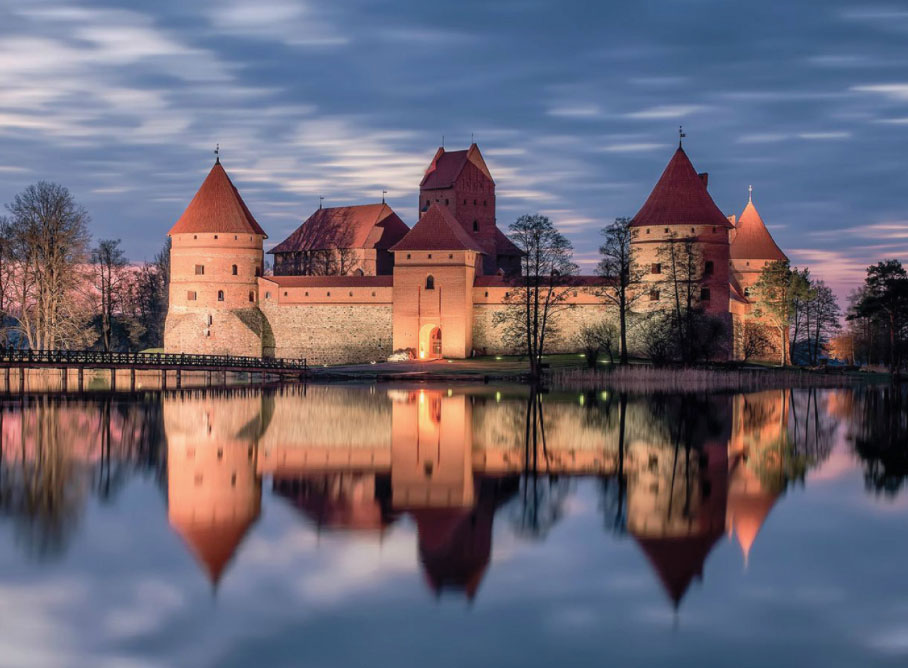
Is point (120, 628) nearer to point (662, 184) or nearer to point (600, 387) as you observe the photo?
point (600, 387)

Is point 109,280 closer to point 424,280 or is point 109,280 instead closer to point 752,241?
point 424,280

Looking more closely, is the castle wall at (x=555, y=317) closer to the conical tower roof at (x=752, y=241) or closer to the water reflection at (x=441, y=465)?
the conical tower roof at (x=752, y=241)

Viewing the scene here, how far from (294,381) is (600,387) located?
10.7m

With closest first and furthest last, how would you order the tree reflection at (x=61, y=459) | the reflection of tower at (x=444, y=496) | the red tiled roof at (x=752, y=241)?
the reflection of tower at (x=444, y=496) < the tree reflection at (x=61, y=459) < the red tiled roof at (x=752, y=241)

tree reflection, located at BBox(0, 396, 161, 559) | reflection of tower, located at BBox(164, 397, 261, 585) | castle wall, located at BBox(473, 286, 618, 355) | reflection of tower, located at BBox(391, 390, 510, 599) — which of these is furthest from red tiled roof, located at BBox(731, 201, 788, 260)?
tree reflection, located at BBox(0, 396, 161, 559)

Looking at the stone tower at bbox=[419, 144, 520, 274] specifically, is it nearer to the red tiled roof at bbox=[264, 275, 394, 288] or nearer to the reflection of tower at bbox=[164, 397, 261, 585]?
the red tiled roof at bbox=[264, 275, 394, 288]

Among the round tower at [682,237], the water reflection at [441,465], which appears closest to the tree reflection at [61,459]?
the water reflection at [441,465]

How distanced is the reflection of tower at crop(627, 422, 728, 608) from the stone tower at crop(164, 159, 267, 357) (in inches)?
1164

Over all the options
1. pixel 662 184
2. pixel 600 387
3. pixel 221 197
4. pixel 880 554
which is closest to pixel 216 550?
pixel 880 554

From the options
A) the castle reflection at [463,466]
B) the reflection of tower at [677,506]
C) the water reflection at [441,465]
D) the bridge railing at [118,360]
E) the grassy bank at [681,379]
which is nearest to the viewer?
the reflection of tower at [677,506]

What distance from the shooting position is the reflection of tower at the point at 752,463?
1396cm

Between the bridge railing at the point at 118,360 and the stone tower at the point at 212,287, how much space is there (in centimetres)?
486

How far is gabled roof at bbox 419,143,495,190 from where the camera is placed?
174 feet

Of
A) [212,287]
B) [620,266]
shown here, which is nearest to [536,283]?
[620,266]
